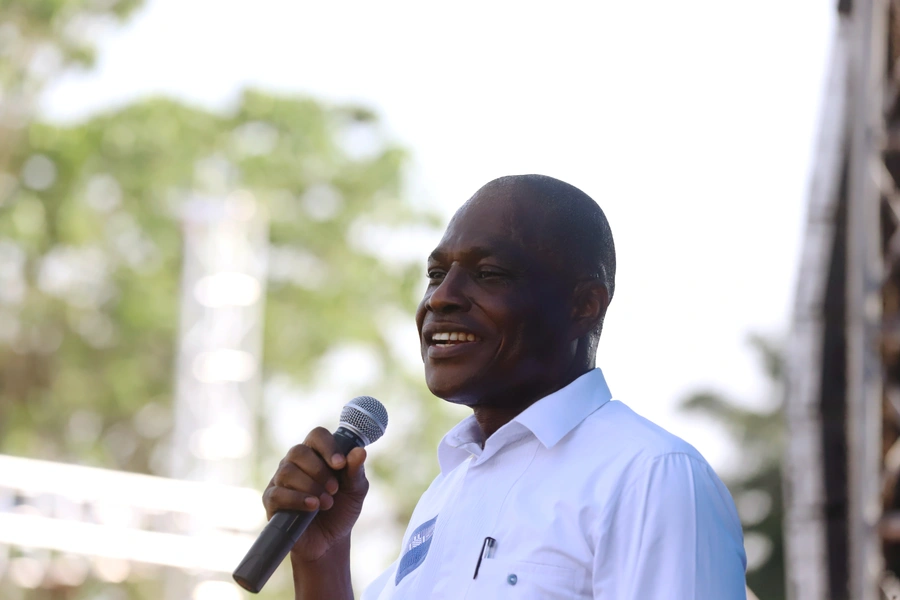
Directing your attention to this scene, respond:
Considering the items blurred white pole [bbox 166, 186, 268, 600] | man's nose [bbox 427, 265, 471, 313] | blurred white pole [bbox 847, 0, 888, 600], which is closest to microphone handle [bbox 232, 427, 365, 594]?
man's nose [bbox 427, 265, 471, 313]

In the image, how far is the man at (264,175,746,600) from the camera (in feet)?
4.89

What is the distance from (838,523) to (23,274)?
1239 cm

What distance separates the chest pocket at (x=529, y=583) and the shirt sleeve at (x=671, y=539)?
4 cm

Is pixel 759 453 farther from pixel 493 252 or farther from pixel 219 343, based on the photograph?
pixel 493 252

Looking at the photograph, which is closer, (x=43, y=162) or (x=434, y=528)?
(x=434, y=528)

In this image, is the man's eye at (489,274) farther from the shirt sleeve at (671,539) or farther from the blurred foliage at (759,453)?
the blurred foliage at (759,453)

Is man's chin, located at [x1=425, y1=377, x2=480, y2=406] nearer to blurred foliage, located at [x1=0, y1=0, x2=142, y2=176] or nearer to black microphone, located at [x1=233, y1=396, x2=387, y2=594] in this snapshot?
black microphone, located at [x1=233, y1=396, x2=387, y2=594]

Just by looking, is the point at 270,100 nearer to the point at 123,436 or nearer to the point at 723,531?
the point at 123,436

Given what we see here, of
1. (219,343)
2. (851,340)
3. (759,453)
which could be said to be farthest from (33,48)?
(851,340)

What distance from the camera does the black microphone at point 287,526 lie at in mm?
1621

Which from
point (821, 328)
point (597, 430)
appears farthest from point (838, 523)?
point (597, 430)

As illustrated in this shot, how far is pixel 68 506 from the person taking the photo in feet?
28.6

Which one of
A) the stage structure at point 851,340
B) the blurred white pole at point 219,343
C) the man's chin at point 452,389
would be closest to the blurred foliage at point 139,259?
the blurred white pole at point 219,343

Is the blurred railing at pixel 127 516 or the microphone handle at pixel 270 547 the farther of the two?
the blurred railing at pixel 127 516
